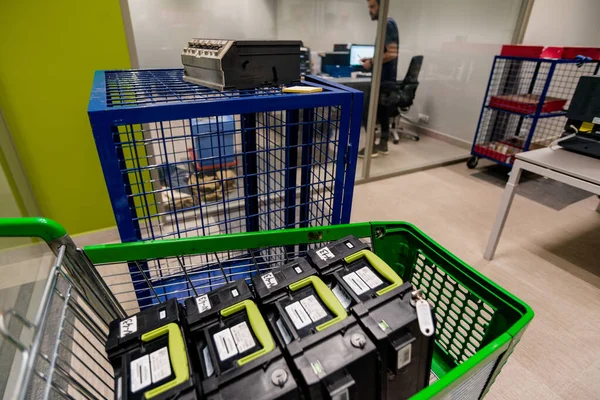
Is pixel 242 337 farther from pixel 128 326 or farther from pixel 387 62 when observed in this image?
pixel 387 62

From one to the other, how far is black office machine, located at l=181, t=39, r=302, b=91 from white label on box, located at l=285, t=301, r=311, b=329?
0.68m

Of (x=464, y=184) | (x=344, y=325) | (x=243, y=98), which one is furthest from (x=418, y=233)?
(x=464, y=184)

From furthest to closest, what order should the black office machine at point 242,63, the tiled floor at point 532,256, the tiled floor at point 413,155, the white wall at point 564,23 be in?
1. the tiled floor at point 413,155
2. the white wall at point 564,23
3. the tiled floor at point 532,256
4. the black office machine at point 242,63

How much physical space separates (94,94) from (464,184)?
308 centimetres

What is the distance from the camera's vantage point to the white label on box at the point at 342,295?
2.62 ft

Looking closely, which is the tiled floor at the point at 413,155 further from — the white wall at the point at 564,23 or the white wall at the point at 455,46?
the white wall at the point at 564,23

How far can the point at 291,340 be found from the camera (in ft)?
2.30

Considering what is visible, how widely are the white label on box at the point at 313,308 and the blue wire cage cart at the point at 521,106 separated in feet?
9.71

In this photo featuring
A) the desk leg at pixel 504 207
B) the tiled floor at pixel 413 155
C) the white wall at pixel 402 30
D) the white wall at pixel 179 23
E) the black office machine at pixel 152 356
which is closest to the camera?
the black office machine at pixel 152 356

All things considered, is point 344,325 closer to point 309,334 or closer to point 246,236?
point 309,334

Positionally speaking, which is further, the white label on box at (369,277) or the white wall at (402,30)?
the white wall at (402,30)

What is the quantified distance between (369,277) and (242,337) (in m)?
0.34

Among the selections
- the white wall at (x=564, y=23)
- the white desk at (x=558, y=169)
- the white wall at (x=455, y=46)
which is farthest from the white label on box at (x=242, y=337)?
the white wall at (x=564, y=23)

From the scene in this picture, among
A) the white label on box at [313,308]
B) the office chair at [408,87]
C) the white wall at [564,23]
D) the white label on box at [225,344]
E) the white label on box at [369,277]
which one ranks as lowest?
the white label on box at [225,344]
